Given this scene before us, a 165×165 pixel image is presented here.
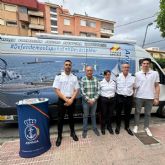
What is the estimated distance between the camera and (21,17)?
31.1 metres

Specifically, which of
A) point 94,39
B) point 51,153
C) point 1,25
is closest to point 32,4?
point 1,25

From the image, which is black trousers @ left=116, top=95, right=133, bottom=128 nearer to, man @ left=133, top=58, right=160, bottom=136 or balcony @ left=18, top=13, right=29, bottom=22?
man @ left=133, top=58, right=160, bottom=136

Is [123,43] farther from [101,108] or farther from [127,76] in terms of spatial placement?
[101,108]

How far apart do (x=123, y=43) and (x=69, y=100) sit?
2771mm

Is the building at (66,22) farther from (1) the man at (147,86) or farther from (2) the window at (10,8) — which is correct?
(1) the man at (147,86)

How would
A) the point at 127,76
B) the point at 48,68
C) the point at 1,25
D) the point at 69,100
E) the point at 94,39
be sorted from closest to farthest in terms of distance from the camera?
1. the point at 69,100
2. the point at 127,76
3. the point at 48,68
4. the point at 94,39
5. the point at 1,25

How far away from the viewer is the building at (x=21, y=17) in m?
28.3

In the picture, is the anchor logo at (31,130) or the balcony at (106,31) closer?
the anchor logo at (31,130)

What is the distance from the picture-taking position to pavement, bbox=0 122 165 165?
3.26 metres

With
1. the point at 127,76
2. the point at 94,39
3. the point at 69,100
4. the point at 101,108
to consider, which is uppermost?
the point at 94,39

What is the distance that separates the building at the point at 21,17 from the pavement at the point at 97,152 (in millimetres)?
28709

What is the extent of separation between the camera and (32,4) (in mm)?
32500

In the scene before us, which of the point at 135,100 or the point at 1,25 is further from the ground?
the point at 1,25

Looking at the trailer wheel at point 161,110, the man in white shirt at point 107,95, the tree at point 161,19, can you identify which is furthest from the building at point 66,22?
the man in white shirt at point 107,95
